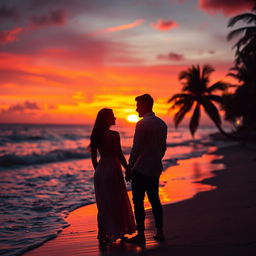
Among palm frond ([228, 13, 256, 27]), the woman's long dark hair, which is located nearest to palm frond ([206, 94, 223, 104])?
palm frond ([228, 13, 256, 27])

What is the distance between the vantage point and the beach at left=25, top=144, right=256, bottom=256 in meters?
4.26

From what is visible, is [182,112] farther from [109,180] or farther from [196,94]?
[109,180]

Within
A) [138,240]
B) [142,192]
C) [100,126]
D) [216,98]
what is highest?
[216,98]

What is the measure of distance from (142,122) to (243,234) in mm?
2215

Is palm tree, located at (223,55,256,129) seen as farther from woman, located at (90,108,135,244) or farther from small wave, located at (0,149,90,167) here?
woman, located at (90,108,135,244)

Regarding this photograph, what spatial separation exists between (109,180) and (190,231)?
5.35ft

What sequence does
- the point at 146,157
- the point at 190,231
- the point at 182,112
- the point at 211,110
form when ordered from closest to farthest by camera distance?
1. the point at 146,157
2. the point at 190,231
3. the point at 211,110
4. the point at 182,112

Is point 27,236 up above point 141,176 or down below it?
below

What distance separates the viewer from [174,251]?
13.8ft

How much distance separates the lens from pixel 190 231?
16.8ft

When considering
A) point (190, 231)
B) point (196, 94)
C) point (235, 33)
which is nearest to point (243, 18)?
point (235, 33)

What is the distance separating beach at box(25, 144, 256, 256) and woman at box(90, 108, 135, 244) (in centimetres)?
30

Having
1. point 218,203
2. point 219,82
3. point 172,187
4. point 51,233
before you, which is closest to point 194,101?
point 219,82

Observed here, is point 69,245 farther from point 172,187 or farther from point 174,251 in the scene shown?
point 172,187
